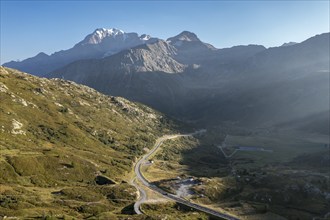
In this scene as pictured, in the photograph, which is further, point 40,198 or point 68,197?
point 68,197

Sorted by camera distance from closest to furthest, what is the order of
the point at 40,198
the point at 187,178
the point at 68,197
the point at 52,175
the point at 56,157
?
the point at 40,198, the point at 68,197, the point at 52,175, the point at 56,157, the point at 187,178

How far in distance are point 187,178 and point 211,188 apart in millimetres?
17042

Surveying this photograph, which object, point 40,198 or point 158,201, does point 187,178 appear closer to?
point 158,201

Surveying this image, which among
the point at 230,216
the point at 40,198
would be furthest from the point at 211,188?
the point at 40,198

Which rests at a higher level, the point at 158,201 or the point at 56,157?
the point at 56,157

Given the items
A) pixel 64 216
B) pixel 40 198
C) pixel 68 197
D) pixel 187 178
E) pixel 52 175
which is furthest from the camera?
pixel 187 178

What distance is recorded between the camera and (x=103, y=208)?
14175 centimetres

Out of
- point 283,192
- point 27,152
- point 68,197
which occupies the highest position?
point 27,152

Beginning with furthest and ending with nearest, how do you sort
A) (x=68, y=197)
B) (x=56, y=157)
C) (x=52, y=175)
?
(x=56, y=157)
(x=52, y=175)
(x=68, y=197)

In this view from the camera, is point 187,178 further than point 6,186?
Yes

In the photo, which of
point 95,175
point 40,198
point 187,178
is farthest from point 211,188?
point 40,198

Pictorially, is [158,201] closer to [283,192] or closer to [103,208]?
[103,208]

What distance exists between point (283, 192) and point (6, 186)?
134409 mm

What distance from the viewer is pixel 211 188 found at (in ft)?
611
